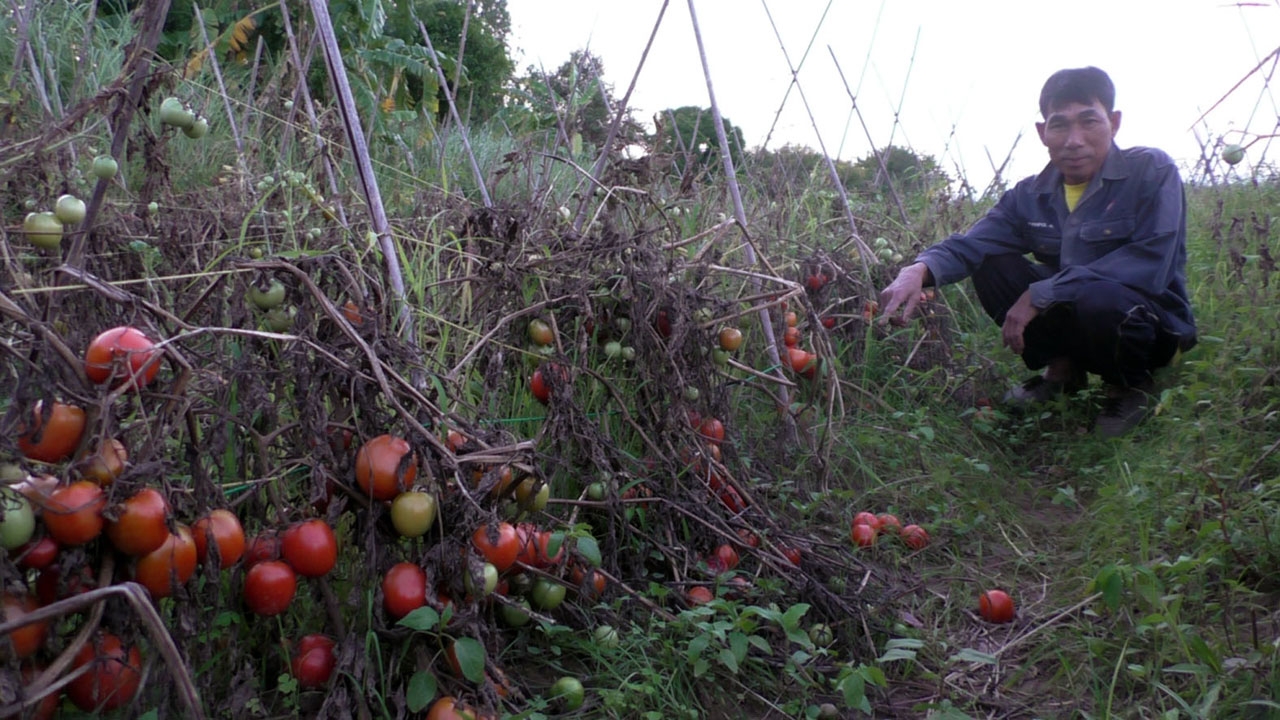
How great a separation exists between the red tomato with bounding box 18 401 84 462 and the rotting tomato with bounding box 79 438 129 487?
31mm

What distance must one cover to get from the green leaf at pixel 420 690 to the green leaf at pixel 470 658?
0.21 feet

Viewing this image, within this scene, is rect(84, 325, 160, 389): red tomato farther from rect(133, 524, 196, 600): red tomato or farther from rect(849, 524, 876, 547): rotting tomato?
rect(849, 524, 876, 547): rotting tomato

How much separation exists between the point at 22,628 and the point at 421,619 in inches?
20.7

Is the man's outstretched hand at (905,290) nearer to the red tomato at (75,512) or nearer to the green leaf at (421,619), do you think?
Answer: the green leaf at (421,619)

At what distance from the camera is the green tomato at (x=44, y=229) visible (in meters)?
1.48

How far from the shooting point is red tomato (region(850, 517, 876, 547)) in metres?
2.56

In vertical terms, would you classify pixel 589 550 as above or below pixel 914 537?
above

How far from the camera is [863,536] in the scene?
255cm

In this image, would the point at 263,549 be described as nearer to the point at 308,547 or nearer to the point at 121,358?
the point at 308,547

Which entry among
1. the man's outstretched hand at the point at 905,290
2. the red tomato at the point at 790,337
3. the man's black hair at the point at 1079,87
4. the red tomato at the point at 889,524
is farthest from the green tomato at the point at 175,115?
the man's black hair at the point at 1079,87

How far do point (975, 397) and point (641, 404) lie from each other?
1.99 m

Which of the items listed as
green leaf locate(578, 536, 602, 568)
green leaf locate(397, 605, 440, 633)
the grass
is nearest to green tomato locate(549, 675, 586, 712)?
the grass

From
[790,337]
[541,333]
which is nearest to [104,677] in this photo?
[541,333]

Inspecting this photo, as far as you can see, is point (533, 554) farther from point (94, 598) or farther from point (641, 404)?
point (94, 598)
